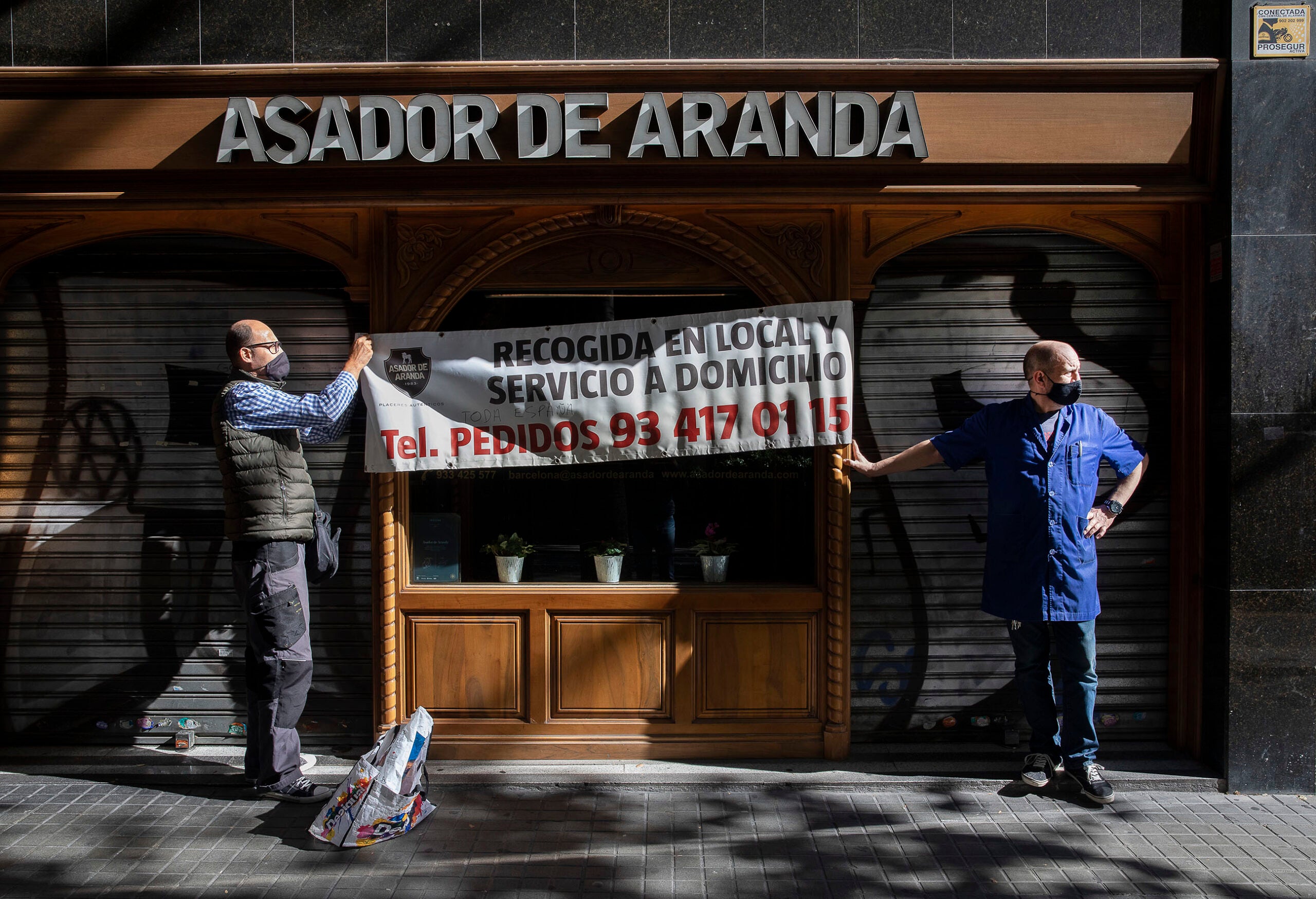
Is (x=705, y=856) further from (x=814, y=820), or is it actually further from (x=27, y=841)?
(x=27, y=841)

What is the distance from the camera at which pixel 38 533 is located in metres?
5.39

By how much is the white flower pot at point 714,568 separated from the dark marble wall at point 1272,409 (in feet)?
8.76

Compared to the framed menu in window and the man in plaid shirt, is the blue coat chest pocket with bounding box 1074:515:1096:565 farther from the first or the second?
the man in plaid shirt

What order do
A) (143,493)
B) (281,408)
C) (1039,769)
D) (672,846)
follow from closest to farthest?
1. (672,846)
2. (281,408)
3. (1039,769)
4. (143,493)

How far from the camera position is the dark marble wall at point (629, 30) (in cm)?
500

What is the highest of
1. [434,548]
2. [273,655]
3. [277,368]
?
[277,368]

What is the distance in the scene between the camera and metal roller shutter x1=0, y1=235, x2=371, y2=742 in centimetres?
531

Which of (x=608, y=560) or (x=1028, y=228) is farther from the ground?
(x=1028, y=228)

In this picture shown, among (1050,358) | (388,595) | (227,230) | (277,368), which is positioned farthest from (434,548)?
(1050,358)

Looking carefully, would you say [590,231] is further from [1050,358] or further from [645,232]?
[1050,358]

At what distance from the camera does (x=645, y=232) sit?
5.24 meters

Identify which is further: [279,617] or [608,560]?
[608,560]

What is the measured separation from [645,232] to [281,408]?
2.16 metres

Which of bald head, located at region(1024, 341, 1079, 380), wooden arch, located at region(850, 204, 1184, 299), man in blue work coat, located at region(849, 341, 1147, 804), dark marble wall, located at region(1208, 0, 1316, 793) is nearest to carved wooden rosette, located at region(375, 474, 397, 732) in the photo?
wooden arch, located at region(850, 204, 1184, 299)
